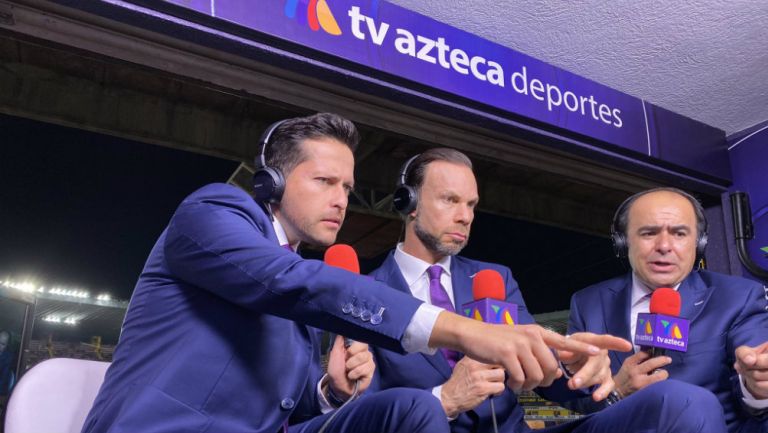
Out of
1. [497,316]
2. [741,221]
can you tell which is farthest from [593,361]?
[741,221]

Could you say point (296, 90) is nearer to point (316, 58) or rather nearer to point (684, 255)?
point (316, 58)

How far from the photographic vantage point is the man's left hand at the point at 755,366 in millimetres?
1509

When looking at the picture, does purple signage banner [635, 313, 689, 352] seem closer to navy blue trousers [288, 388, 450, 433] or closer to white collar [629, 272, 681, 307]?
white collar [629, 272, 681, 307]

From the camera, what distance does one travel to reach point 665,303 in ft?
5.42

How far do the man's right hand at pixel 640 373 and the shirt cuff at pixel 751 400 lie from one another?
8.7 inches

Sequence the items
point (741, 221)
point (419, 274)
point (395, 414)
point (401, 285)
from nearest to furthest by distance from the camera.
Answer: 1. point (395, 414)
2. point (401, 285)
3. point (419, 274)
4. point (741, 221)

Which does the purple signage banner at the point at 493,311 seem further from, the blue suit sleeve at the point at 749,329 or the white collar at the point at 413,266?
the blue suit sleeve at the point at 749,329

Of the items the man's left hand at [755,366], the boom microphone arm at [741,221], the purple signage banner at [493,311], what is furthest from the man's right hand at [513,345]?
the boom microphone arm at [741,221]

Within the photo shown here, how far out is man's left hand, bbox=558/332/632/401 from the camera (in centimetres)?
95

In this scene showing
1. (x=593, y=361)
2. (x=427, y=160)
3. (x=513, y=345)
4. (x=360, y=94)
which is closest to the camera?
(x=513, y=345)

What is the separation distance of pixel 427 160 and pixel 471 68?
0.54 metres

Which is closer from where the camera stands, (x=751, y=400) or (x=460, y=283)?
(x=751, y=400)

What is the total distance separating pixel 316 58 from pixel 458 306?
999mm

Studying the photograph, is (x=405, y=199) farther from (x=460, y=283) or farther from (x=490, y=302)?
(x=490, y=302)
